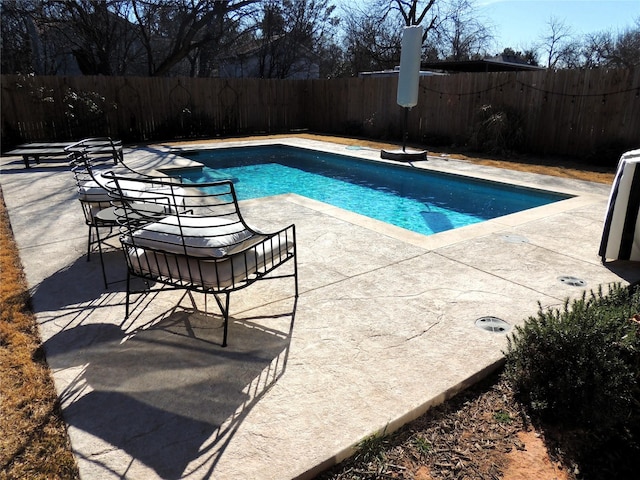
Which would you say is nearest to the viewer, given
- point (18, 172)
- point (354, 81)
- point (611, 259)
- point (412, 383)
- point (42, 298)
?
point (412, 383)

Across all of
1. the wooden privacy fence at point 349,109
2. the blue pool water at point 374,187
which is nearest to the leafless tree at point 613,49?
the wooden privacy fence at point 349,109

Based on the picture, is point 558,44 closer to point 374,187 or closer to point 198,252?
point 374,187

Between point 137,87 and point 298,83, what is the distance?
217 inches

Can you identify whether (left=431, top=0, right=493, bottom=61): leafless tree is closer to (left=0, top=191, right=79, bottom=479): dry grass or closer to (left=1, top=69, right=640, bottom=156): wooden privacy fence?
(left=1, top=69, right=640, bottom=156): wooden privacy fence

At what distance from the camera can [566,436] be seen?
183 centimetres

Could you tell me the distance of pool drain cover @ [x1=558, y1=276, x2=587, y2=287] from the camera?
3.20m

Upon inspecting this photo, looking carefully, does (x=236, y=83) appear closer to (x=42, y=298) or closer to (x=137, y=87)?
(x=137, y=87)

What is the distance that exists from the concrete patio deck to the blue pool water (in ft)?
6.73

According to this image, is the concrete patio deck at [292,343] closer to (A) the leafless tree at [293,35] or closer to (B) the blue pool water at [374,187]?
(B) the blue pool water at [374,187]

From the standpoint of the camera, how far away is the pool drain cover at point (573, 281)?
320 centimetres

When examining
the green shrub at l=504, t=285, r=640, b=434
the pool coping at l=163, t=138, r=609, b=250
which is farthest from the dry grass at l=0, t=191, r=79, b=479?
the pool coping at l=163, t=138, r=609, b=250

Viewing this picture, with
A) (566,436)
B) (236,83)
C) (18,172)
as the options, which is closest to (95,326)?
(566,436)

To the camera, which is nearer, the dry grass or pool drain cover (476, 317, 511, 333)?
the dry grass

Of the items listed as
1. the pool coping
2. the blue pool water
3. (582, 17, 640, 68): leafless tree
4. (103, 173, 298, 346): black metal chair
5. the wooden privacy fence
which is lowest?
the blue pool water
